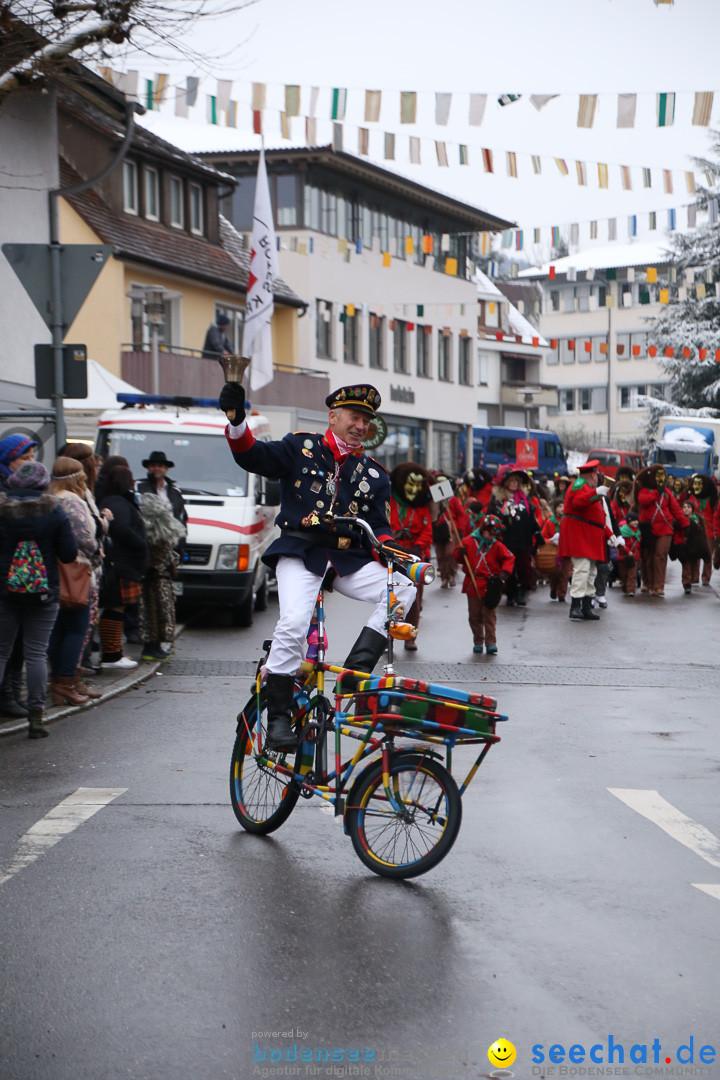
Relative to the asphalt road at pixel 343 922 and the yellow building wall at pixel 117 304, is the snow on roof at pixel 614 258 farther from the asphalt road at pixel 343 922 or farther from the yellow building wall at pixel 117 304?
the asphalt road at pixel 343 922

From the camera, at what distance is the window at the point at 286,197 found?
148ft

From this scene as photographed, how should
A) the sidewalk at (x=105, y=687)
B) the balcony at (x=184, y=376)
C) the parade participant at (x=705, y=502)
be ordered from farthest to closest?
the balcony at (x=184, y=376) → the parade participant at (x=705, y=502) → the sidewalk at (x=105, y=687)

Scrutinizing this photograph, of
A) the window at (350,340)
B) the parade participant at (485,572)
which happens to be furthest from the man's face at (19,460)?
the window at (350,340)

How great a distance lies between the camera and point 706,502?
24625 millimetres

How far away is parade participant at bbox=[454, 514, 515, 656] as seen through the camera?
14.3 m

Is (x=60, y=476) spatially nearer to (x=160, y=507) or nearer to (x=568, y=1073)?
(x=160, y=507)

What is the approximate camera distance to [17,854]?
607 cm

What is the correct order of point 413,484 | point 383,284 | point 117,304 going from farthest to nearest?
1. point 383,284
2. point 117,304
3. point 413,484

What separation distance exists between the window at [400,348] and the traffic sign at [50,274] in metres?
40.3

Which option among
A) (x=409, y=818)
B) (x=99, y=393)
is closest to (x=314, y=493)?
(x=409, y=818)

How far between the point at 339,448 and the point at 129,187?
96.0ft

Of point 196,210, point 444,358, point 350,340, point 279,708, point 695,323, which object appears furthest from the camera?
point 695,323

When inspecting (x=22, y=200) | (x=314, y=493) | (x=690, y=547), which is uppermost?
(x=22, y=200)

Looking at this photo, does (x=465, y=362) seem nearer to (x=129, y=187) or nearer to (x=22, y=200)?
(x=129, y=187)
